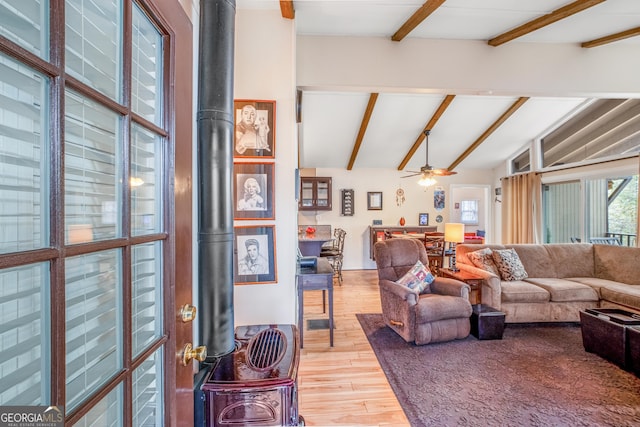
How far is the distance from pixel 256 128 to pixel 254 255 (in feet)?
3.27

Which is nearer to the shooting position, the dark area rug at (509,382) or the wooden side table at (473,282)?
the dark area rug at (509,382)

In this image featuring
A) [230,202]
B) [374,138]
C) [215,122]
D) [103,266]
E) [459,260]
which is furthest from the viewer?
[374,138]

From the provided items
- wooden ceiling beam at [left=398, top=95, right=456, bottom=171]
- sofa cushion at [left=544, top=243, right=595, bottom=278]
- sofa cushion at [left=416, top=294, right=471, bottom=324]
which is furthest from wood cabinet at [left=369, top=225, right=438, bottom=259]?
sofa cushion at [left=416, top=294, right=471, bottom=324]

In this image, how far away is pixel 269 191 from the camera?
2.20 metres

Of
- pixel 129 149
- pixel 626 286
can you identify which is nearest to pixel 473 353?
pixel 626 286

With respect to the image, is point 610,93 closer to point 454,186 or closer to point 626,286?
point 626,286

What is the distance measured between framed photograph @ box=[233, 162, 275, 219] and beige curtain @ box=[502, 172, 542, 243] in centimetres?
595

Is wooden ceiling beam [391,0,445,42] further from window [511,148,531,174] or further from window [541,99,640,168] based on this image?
window [511,148,531,174]

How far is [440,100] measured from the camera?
4.53 m

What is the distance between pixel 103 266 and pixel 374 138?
550cm

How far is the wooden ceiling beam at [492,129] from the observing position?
4648 millimetres

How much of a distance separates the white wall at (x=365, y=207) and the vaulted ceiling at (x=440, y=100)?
11.2 inches

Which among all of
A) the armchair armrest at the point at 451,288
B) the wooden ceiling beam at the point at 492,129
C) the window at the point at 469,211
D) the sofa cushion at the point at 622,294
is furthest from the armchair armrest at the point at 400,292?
the window at the point at 469,211

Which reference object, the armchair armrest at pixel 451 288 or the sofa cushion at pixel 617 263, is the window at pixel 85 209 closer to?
the armchair armrest at pixel 451 288
